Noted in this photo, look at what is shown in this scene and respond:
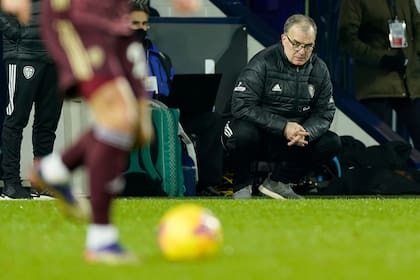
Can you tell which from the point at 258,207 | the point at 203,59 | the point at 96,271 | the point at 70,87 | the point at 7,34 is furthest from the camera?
the point at 203,59

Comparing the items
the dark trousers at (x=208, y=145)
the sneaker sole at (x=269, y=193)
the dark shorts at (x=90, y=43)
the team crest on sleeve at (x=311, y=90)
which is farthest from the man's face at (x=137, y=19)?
the dark shorts at (x=90, y=43)

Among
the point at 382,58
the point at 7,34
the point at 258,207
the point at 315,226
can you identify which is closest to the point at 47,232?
the point at 315,226

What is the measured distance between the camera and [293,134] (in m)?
12.4

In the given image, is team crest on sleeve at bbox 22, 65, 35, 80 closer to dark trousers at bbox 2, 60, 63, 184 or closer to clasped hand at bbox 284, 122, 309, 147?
dark trousers at bbox 2, 60, 63, 184

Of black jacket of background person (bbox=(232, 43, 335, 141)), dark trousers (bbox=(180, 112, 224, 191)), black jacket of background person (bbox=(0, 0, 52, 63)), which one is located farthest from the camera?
dark trousers (bbox=(180, 112, 224, 191))

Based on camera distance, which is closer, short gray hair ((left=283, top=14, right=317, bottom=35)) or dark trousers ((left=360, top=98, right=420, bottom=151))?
short gray hair ((left=283, top=14, right=317, bottom=35))

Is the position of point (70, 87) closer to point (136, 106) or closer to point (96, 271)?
point (136, 106)

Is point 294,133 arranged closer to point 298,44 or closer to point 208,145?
point 298,44

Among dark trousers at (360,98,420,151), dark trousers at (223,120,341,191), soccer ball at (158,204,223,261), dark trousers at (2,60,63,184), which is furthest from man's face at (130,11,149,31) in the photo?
soccer ball at (158,204,223,261)

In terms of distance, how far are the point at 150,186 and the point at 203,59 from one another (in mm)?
2210

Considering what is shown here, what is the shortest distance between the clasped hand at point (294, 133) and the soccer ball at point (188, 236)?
18.0 feet

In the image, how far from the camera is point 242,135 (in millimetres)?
12547

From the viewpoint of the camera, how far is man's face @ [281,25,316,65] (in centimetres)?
1239

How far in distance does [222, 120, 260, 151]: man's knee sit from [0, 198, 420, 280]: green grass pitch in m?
0.95
